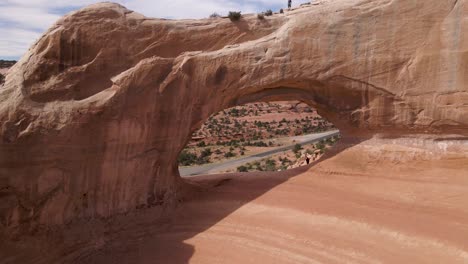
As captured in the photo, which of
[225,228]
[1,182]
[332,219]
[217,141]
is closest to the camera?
[1,182]

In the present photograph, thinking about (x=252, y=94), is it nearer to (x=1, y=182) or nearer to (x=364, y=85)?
(x=364, y=85)

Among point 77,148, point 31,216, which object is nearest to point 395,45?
point 77,148

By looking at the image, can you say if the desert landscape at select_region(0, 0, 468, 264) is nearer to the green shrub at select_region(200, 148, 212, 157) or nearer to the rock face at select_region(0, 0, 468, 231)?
the rock face at select_region(0, 0, 468, 231)

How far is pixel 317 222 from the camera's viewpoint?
26.9 feet

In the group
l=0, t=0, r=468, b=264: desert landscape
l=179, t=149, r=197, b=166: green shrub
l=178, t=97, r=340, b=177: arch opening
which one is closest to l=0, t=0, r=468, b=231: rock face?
l=0, t=0, r=468, b=264: desert landscape

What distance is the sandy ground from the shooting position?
719 cm

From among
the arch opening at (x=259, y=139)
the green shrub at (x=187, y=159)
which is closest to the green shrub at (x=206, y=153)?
the arch opening at (x=259, y=139)

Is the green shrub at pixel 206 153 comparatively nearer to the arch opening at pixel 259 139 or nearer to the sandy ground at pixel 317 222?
the arch opening at pixel 259 139

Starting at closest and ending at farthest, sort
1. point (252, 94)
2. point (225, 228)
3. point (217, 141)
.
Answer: point (225, 228), point (252, 94), point (217, 141)

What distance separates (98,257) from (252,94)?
207 inches

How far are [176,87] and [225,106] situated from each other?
1.57m

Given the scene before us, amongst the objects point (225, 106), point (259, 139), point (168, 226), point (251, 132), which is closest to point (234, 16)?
point (225, 106)

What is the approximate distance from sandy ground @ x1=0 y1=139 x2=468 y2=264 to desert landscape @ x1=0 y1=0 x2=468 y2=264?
0.12ft

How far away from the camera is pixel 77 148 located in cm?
834
